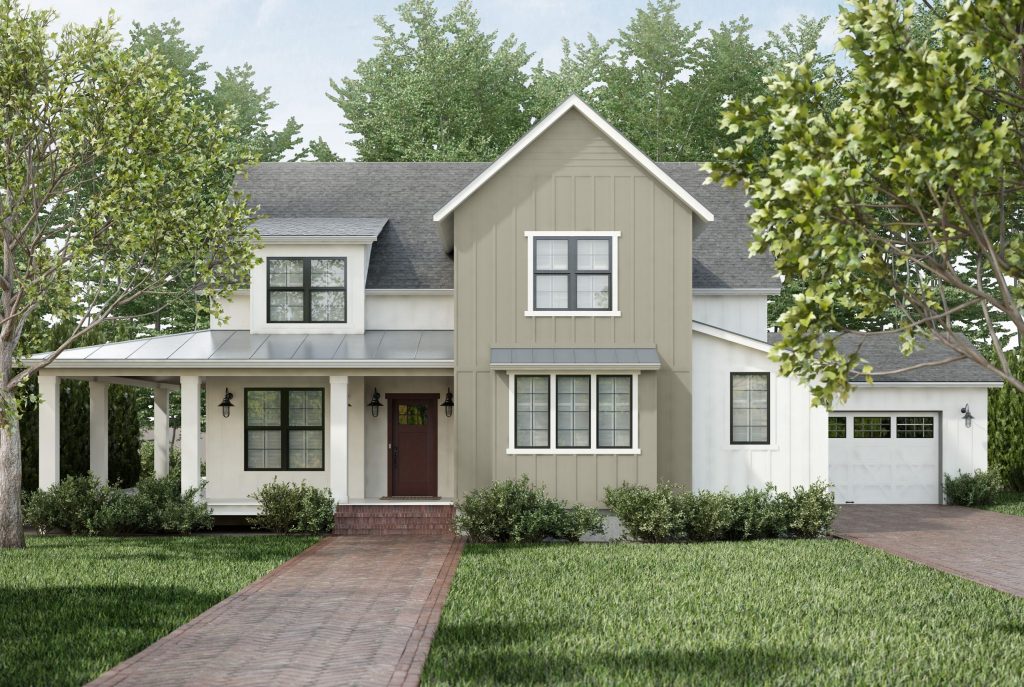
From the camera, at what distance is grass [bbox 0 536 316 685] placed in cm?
924

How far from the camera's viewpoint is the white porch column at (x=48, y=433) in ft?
64.1

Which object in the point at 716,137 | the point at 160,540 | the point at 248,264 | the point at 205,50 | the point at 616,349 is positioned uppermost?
the point at 205,50

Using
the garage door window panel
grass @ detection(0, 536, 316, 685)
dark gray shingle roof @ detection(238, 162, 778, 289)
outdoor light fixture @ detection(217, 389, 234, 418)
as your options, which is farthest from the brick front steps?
the garage door window panel

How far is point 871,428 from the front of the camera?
2517 cm

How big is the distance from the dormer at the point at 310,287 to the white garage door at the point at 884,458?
11933 millimetres

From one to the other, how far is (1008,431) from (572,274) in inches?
580

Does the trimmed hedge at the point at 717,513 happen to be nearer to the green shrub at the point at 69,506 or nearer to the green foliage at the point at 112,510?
the green foliage at the point at 112,510

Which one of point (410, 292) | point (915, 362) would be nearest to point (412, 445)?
point (410, 292)

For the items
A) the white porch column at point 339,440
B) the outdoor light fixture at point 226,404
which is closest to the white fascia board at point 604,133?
the white porch column at point 339,440

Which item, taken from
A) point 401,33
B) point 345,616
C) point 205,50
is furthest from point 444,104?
point 345,616

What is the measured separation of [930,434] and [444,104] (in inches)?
895

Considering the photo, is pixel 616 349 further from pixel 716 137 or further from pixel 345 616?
pixel 716 137

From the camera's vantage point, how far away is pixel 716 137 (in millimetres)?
39969

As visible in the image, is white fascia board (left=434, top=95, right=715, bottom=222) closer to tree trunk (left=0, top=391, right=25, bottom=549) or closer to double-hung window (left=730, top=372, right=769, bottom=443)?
double-hung window (left=730, top=372, right=769, bottom=443)
